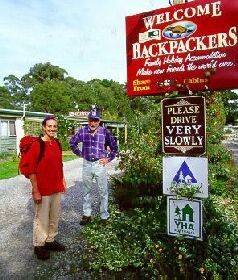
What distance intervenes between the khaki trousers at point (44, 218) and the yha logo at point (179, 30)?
255cm

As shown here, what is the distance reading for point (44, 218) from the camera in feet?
17.2

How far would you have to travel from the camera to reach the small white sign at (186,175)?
400 centimetres

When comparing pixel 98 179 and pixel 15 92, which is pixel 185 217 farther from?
pixel 15 92

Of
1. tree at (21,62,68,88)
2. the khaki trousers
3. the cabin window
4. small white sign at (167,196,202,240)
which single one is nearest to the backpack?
the khaki trousers

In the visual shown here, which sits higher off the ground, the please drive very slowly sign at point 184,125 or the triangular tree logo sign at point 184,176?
the please drive very slowly sign at point 184,125

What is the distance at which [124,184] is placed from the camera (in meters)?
7.78

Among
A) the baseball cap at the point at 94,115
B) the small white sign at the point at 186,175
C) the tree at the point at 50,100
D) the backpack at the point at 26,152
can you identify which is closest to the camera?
the small white sign at the point at 186,175

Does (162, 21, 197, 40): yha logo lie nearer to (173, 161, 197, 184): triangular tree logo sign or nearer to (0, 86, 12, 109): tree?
(173, 161, 197, 184): triangular tree logo sign

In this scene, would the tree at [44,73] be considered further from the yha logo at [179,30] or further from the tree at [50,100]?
the yha logo at [179,30]

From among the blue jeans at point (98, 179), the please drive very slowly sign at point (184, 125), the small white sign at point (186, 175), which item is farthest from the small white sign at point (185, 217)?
the blue jeans at point (98, 179)

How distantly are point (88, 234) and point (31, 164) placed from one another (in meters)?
1.47

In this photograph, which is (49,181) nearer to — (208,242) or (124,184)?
(208,242)

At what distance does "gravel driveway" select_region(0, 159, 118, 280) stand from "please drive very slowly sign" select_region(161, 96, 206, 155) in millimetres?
2354

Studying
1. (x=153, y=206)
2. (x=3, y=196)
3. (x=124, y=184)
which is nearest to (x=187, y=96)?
(x=153, y=206)
